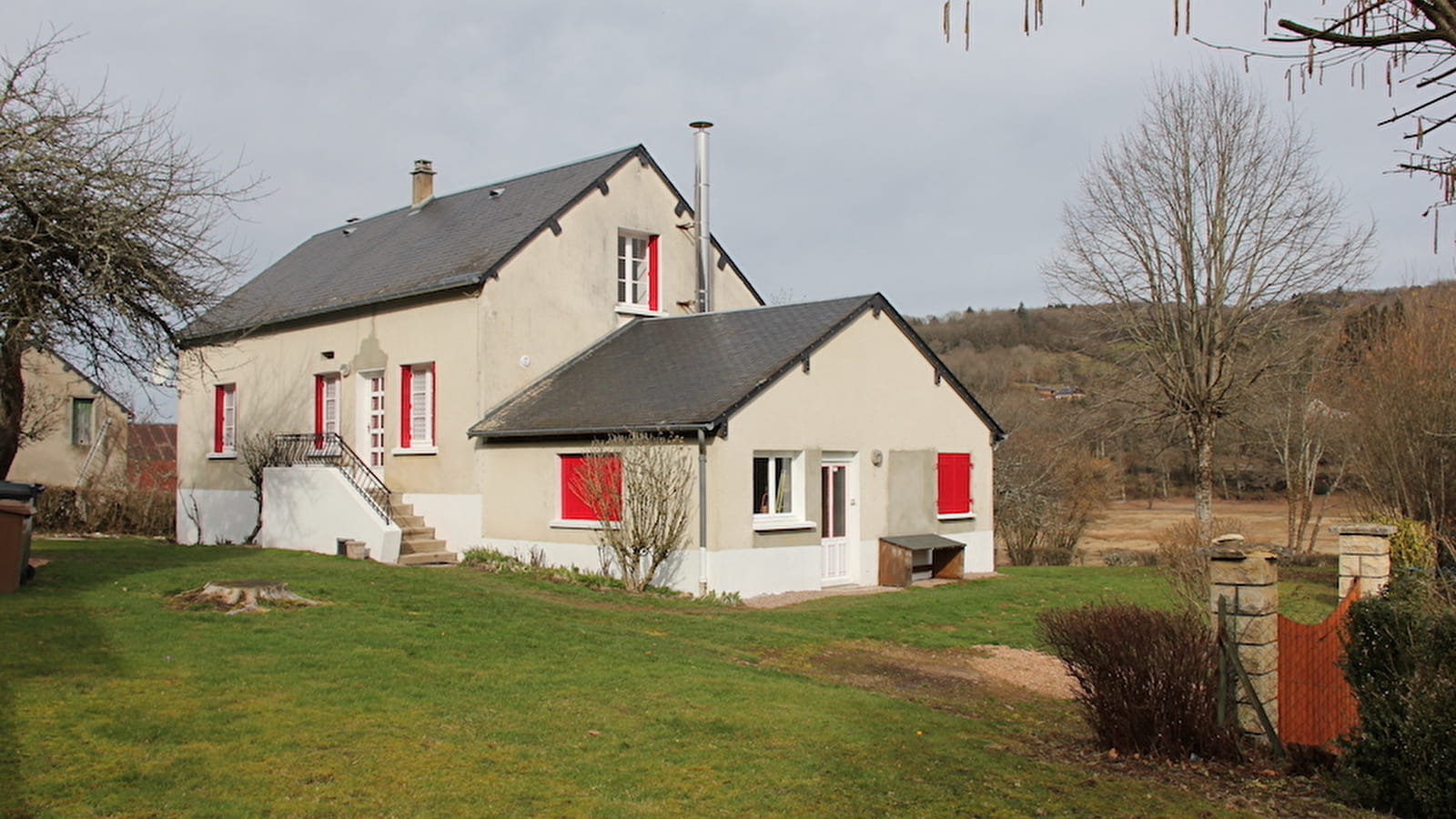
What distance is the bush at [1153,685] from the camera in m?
8.41

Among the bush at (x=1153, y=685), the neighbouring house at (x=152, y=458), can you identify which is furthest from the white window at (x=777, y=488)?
the neighbouring house at (x=152, y=458)

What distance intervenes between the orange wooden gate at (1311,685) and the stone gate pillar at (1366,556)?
3.03 meters

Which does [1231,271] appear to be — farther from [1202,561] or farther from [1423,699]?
[1423,699]

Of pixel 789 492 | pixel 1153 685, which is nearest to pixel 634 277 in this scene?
pixel 789 492

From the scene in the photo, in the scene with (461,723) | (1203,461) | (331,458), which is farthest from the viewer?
(1203,461)

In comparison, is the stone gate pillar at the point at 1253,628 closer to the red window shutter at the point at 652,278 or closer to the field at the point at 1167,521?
the red window shutter at the point at 652,278

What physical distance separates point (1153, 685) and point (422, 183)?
2460cm

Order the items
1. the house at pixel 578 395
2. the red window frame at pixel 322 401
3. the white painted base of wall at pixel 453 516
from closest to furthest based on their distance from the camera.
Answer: the house at pixel 578 395, the white painted base of wall at pixel 453 516, the red window frame at pixel 322 401

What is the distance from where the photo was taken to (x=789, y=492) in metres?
18.9

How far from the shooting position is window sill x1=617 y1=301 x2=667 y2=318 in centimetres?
2344

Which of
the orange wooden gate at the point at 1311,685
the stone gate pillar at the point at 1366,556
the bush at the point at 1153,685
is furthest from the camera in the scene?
the stone gate pillar at the point at 1366,556

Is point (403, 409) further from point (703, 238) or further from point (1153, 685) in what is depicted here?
point (1153, 685)

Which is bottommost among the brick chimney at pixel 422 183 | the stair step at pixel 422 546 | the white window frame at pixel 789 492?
the stair step at pixel 422 546

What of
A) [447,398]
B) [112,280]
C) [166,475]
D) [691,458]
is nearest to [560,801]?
[112,280]
